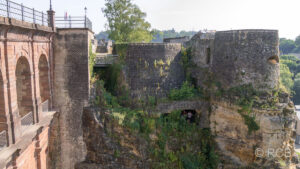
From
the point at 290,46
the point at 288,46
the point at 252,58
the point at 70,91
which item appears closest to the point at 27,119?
the point at 70,91

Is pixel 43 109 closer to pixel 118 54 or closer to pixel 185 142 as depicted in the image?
pixel 118 54

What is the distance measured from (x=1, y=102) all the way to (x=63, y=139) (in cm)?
498

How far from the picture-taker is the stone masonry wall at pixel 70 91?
35.9 feet

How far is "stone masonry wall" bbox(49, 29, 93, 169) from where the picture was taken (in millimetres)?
10942

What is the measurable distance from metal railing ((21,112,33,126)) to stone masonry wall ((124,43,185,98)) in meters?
5.19

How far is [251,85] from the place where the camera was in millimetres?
11258

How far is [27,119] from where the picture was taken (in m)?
8.54

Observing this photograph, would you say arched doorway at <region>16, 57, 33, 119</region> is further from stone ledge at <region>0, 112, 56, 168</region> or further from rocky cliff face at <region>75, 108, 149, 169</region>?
rocky cliff face at <region>75, 108, 149, 169</region>

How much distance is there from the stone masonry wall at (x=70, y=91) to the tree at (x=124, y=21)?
8174 millimetres

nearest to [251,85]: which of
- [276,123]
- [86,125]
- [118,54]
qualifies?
Result: [276,123]

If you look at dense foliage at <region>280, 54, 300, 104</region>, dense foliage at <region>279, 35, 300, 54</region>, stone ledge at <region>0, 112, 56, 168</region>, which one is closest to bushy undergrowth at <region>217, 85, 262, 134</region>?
stone ledge at <region>0, 112, 56, 168</region>

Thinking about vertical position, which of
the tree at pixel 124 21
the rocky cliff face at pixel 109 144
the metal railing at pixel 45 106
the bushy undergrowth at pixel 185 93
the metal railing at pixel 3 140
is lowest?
the rocky cliff face at pixel 109 144

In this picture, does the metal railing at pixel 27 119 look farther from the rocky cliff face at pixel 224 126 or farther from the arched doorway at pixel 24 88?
the rocky cliff face at pixel 224 126

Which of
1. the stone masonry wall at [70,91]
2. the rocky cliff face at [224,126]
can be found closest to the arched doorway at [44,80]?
the stone masonry wall at [70,91]
